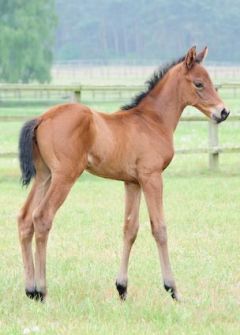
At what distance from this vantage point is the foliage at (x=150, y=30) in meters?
124

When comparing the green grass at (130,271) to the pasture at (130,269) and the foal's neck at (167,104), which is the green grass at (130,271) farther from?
the foal's neck at (167,104)

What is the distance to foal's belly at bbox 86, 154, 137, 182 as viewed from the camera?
7.04 m

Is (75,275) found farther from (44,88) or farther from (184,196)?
(44,88)

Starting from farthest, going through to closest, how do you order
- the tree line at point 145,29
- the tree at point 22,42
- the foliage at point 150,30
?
the foliage at point 150,30 → the tree line at point 145,29 → the tree at point 22,42

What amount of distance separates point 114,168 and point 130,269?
1.38 m

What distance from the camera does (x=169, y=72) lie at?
752cm

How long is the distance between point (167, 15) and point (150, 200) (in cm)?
12472

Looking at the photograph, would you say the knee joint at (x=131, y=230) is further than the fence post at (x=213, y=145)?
No

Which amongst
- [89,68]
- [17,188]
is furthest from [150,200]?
[89,68]

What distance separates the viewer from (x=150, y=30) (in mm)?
129250

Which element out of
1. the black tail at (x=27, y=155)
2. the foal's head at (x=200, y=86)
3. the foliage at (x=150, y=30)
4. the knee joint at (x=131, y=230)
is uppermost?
the foal's head at (x=200, y=86)

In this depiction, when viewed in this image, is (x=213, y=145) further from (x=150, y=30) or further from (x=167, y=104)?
(x=150, y=30)

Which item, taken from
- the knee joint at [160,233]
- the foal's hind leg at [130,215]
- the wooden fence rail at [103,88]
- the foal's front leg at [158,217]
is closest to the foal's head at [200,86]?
the foal's front leg at [158,217]

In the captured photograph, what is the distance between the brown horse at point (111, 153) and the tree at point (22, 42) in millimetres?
54022
